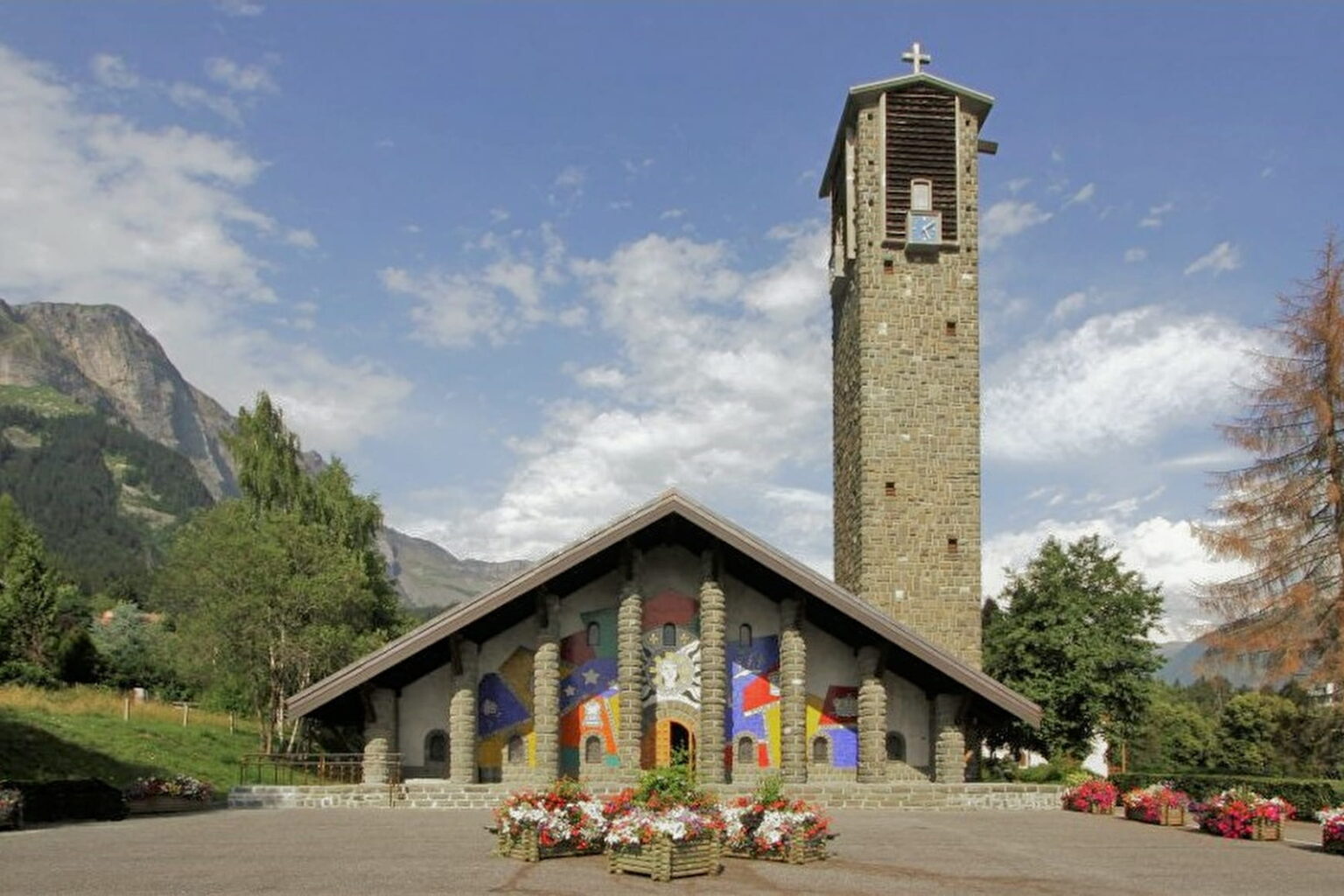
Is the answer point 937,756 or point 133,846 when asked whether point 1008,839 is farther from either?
point 133,846

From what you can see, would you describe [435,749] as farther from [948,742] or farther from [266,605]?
[266,605]

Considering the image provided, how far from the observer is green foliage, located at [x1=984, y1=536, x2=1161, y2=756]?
33969 millimetres

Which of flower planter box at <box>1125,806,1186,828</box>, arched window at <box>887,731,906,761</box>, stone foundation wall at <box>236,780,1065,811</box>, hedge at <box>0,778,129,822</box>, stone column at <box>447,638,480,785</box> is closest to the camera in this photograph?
hedge at <box>0,778,129,822</box>

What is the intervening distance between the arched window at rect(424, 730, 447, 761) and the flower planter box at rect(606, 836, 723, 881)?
12.4 m

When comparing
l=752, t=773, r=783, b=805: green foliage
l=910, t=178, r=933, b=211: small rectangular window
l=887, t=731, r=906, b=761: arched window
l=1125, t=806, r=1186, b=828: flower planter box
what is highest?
l=910, t=178, r=933, b=211: small rectangular window

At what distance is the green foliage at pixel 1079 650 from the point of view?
33969 mm

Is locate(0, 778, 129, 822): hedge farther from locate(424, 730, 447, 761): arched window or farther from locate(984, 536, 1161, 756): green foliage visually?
locate(984, 536, 1161, 756): green foliage

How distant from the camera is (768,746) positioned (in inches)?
1049

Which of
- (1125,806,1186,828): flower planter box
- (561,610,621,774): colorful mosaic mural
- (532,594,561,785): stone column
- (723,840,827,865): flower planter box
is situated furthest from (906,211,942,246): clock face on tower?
(723,840,827,865): flower planter box

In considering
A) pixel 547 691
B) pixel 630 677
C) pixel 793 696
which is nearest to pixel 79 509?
pixel 547 691

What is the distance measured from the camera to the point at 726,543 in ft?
84.4

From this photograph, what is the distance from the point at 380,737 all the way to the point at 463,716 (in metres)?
1.99

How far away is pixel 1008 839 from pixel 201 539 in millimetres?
30123

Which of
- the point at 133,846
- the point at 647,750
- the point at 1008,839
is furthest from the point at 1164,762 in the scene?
the point at 133,846
